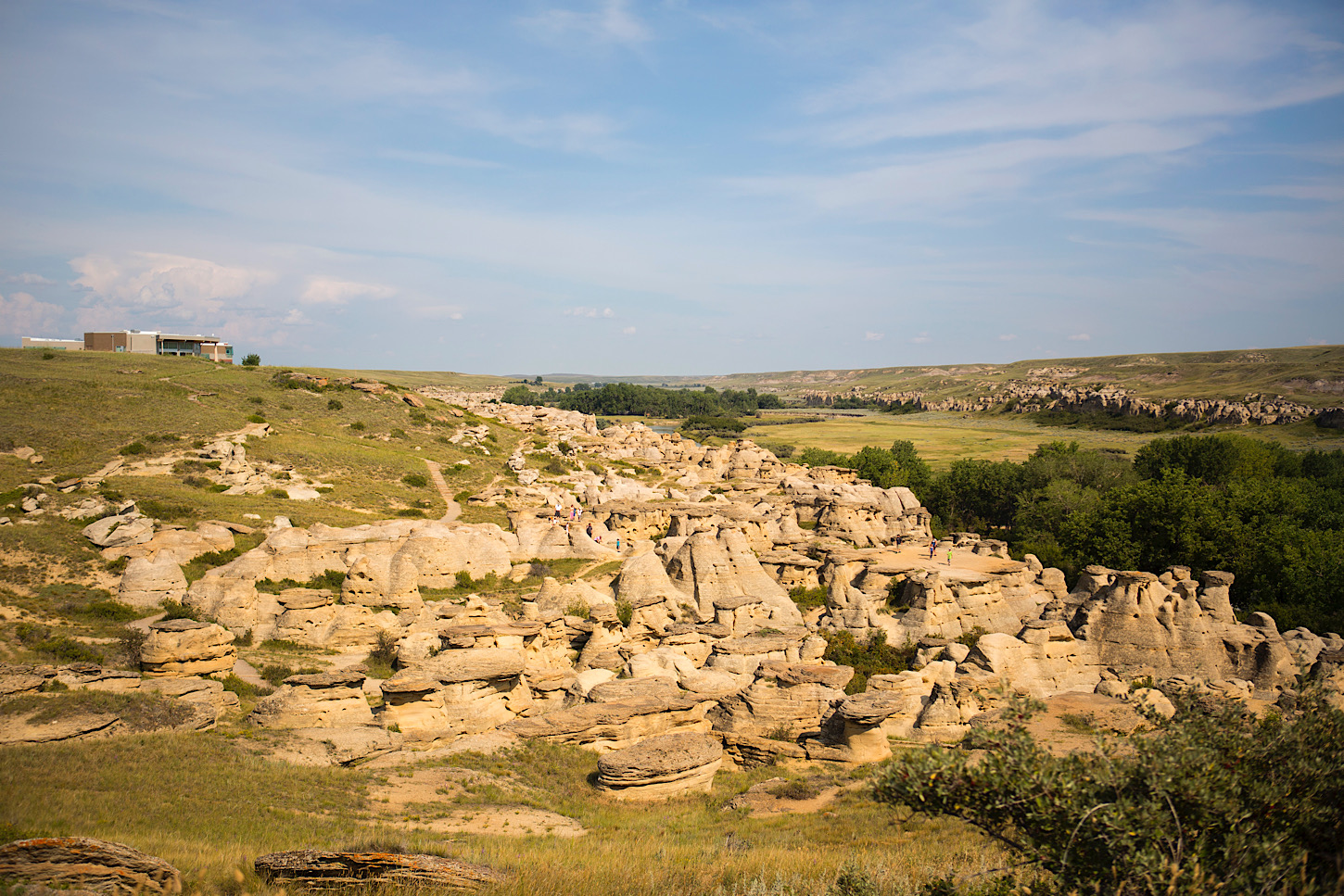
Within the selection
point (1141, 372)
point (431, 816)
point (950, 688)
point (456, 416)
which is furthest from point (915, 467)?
point (1141, 372)

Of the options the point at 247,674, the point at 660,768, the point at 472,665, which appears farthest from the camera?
the point at 247,674

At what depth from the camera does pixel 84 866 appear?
759 cm

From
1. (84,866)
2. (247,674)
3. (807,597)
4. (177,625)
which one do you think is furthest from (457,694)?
(807,597)

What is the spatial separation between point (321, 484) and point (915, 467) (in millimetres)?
55058

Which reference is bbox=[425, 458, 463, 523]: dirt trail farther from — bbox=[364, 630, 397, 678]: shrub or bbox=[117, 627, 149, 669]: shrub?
bbox=[117, 627, 149, 669]: shrub

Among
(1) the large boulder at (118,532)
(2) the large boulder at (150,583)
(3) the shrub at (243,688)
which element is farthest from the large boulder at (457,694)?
(1) the large boulder at (118,532)

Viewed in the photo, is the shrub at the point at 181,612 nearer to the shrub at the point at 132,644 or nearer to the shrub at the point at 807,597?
the shrub at the point at 132,644

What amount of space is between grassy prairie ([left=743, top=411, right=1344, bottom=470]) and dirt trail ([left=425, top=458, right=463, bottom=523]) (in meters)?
60.1

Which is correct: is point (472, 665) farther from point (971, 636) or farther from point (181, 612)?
point (971, 636)

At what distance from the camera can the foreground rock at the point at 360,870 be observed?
8531 mm

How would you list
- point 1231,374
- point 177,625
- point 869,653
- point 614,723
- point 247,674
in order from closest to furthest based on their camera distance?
point 614,723
point 177,625
point 247,674
point 869,653
point 1231,374

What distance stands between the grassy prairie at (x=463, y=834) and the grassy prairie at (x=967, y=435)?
82.9 metres

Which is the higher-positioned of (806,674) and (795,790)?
(806,674)

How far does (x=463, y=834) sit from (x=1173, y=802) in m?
9.88
